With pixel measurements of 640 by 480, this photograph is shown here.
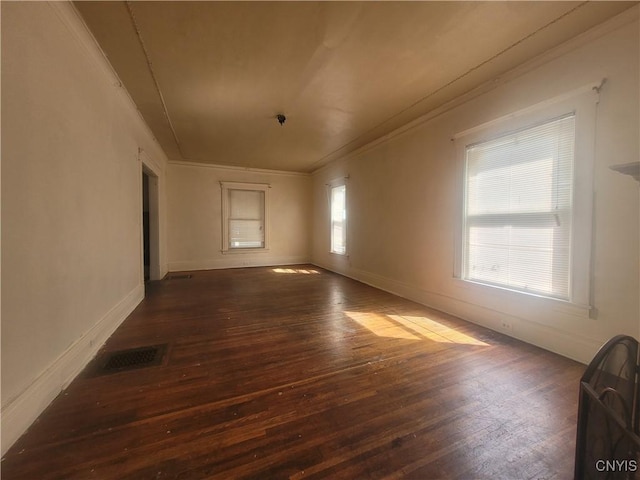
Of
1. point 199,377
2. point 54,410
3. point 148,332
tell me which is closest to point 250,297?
point 148,332

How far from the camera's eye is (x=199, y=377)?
198cm

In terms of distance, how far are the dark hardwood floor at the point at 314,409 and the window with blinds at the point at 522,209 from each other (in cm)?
72

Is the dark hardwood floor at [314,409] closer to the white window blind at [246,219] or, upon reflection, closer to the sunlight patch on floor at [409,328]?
the sunlight patch on floor at [409,328]

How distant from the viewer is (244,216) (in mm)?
7309

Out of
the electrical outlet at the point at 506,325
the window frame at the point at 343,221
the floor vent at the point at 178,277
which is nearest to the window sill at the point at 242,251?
the floor vent at the point at 178,277

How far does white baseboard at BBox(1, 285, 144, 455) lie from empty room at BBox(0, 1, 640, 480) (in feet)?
0.06

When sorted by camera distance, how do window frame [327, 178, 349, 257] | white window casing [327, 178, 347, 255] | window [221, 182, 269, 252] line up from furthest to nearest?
1. window [221, 182, 269, 252]
2. white window casing [327, 178, 347, 255]
3. window frame [327, 178, 349, 257]

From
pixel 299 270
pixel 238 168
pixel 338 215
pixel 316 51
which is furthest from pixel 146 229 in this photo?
pixel 316 51

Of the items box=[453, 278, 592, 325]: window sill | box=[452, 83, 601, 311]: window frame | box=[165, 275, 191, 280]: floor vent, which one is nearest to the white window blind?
box=[165, 275, 191, 280]: floor vent

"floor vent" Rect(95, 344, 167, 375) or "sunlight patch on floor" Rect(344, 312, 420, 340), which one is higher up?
"sunlight patch on floor" Rect(344, 312, 420, 340)

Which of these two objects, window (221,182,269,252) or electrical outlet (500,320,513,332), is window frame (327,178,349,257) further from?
electrical outlet (500,320,513,332)

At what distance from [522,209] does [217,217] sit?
20.9 ft

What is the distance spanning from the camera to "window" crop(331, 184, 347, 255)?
20.2 feet

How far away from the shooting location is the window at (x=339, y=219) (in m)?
6.17
